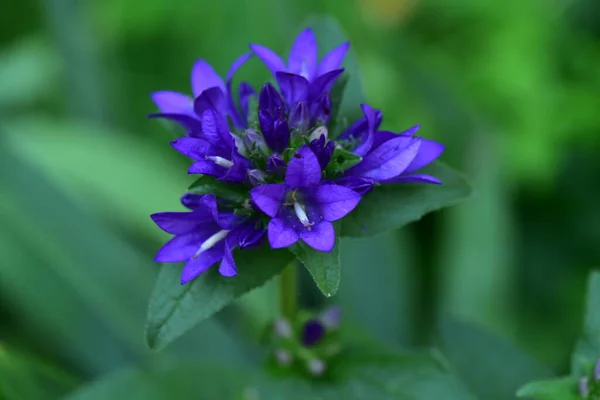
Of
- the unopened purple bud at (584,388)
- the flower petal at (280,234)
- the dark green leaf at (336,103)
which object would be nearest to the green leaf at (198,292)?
the flower petal at (280,234)

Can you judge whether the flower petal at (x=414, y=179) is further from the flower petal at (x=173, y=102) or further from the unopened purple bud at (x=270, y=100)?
the flower petal at (x=173, y=102)

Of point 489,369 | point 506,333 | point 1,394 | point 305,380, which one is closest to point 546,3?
point 506,333

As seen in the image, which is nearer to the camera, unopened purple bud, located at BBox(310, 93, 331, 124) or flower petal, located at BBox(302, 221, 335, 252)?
flower petal, located at BBox(302, 221, 335, 252)

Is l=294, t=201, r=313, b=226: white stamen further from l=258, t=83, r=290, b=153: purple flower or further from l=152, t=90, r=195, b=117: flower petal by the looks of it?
l=152, t=90, r=195, b=117: flower petal

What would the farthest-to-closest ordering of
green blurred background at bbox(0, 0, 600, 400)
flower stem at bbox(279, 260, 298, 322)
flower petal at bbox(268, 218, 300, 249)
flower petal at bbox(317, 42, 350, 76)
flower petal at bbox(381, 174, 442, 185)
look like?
green blurred background at bbox(0, 0, 600, 400)
flower stem at bbox(279, 260, 298, 322)
flower petal at bbox(317, 42, 350, 76)
flower petal at bbox(381, 174, 442, 185)
flower petal at bbox(268, 218, 300, 249)

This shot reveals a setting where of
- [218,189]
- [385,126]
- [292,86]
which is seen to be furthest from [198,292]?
[385,126]

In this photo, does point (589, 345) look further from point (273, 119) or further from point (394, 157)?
point (273, 119)

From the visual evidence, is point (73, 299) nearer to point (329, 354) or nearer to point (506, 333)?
point (329, 354)

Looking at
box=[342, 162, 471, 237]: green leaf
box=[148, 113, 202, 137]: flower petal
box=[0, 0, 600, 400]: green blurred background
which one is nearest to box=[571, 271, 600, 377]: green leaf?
box=[342, 162, 471, 237]: green leaf
